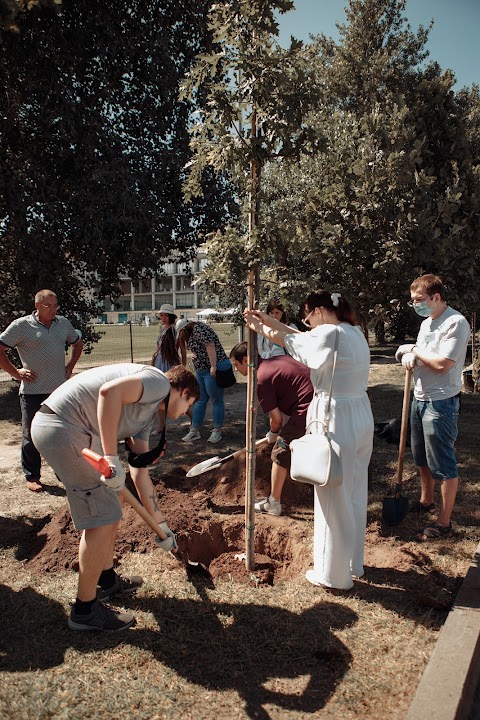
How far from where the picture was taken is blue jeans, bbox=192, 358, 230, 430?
7.54 metres

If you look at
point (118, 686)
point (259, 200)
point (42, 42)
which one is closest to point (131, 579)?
point (118, 686)

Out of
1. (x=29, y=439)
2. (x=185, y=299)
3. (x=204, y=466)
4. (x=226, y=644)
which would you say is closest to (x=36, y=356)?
(x=29, y=439)

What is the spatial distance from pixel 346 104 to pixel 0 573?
14.0 meters

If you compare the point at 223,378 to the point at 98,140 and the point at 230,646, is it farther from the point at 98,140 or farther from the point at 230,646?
the point at 230,646

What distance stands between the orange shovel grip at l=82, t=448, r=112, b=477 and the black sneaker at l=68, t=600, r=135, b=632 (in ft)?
2.93

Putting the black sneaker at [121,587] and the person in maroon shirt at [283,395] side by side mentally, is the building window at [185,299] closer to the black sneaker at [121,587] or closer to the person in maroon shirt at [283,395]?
the person in maroon shirt at [283,395]

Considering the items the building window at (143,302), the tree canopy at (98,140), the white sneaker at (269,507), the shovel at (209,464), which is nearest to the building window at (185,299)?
the building window at (143,302)

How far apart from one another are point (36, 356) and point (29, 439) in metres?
0.88

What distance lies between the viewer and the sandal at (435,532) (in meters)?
4.29

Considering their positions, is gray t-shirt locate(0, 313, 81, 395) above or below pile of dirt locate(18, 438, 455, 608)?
above

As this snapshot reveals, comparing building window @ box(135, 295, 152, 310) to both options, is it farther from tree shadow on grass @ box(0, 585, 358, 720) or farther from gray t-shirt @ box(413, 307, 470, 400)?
tree shadow on grass @ box(0, 585, 358, 720)

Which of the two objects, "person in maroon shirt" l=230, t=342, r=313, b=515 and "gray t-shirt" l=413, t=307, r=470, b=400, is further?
"person in maroon shirt" l=230, t=342, r=313, b=515

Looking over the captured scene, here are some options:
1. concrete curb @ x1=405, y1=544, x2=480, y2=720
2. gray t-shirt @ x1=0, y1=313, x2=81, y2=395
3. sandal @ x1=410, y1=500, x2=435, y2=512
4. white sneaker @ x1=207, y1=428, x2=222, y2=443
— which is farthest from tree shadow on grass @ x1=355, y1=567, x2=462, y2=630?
white sneaker @ x1=207, y1=428, x2=222, y2=443

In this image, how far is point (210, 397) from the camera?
7762mm
